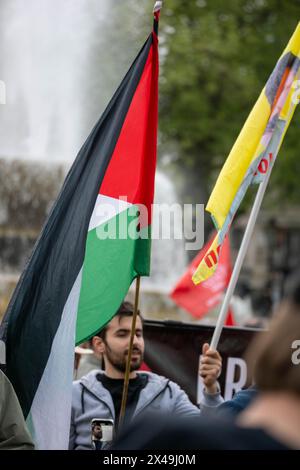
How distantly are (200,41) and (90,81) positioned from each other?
160 inches

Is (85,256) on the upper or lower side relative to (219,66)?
lower

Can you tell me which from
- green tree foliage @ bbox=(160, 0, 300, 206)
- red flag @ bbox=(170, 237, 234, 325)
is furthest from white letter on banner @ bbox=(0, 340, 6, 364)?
green tree foliage @ bbox=(160, 0, 300, 206)

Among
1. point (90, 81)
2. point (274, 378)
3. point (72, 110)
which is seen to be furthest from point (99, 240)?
point (90, 81)

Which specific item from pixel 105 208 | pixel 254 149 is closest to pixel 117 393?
pixel 105 208

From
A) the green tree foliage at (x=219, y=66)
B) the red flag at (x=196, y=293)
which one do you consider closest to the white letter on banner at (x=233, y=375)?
the red flag at (x=196, y=293)

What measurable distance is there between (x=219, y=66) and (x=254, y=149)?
2334 cm

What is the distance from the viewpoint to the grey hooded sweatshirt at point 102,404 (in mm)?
4379

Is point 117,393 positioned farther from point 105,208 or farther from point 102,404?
point 105,208

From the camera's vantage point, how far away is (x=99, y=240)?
4.43m

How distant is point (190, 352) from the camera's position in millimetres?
5578

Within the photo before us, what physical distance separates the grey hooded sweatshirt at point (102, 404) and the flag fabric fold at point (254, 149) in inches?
20.9

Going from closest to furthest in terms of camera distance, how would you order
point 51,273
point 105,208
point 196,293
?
point 51,273, point 105,208, point 196,293

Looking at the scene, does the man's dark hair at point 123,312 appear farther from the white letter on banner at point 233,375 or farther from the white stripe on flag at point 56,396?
the white letter on banner at point 233,375

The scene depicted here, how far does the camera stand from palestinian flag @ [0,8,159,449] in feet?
13.5
